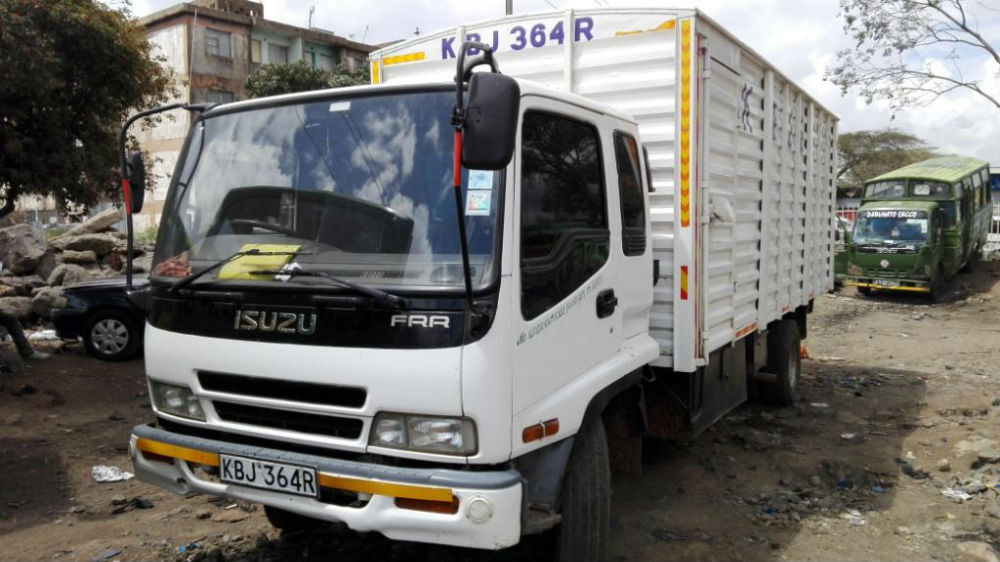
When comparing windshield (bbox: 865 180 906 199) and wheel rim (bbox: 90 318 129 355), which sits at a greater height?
windshield (bbox: 865 180 906 199)

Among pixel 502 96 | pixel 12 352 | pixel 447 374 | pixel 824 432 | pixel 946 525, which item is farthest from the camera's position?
pixel 12 352

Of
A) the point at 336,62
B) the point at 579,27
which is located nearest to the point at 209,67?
the point at 336,62

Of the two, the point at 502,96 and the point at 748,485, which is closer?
the point at 502,96

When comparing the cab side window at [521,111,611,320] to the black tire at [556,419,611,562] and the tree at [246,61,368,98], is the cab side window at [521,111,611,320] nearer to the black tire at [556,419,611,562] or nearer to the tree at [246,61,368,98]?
the black tire at [556,419,611,562]

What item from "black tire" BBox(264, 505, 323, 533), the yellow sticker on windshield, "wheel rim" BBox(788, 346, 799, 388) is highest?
the yellow sticker on windshield

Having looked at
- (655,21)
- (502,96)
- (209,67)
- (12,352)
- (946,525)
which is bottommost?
(946,525)

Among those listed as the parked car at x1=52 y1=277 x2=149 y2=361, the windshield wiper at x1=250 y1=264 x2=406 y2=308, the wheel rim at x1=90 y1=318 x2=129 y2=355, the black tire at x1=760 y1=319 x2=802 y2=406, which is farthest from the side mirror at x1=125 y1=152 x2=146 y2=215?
the wheel rim at x1=90 y1=318 x2=129 y2=355

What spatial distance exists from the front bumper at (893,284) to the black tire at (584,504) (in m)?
Answer: 16.7

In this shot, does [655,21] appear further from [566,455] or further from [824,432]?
[824,432]

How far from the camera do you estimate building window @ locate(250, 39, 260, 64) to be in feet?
112

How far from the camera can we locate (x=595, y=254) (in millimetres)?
3451

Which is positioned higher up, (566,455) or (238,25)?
(238,25)

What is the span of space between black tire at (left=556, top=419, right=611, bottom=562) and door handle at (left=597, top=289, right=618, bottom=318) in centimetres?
50

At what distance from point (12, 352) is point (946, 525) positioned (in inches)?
354
